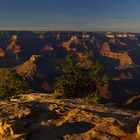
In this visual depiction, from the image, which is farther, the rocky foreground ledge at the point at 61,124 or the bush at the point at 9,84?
the bush at the point at 9,84

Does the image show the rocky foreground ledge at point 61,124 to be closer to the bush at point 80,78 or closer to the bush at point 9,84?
the bush at point 9,84

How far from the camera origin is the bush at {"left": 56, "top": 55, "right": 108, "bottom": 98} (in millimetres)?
74875

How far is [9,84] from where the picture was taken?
7231 centimetres

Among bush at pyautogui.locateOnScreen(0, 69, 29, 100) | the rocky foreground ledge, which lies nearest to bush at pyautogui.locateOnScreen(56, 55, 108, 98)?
bush at pyautogui.locateOnScreen(0, 69, 29, 100)

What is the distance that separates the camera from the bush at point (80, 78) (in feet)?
246

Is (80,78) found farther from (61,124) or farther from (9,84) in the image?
(61,124)

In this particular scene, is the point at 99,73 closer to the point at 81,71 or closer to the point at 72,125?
the point at 81,71

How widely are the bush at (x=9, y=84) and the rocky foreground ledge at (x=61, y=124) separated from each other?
3259 centimetres

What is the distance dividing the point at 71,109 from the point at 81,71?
37780 millimetres

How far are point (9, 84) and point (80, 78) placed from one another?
16516 millimetres

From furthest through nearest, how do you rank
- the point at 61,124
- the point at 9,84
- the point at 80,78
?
the point at 80,78 → the point at 9,84 → the point at 61,124

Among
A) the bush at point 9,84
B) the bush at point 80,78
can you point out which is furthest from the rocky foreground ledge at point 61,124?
the bush at point 80,78

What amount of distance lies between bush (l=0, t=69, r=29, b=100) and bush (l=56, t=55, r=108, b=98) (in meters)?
8.99

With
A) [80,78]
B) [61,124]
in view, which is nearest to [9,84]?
[80,78]
